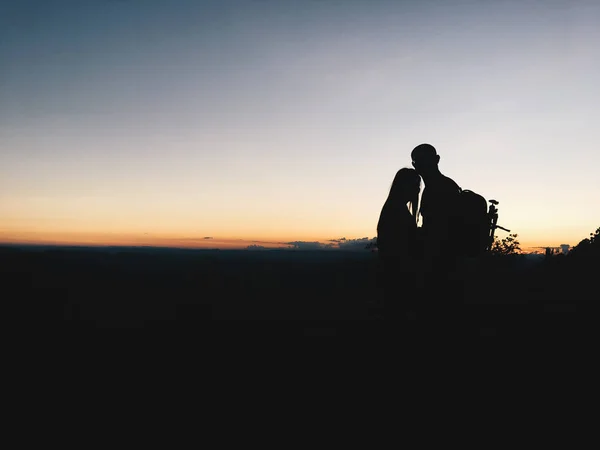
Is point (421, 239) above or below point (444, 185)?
below

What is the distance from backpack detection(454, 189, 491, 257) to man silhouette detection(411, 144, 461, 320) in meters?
0.08

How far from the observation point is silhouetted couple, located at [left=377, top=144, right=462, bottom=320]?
211 inches

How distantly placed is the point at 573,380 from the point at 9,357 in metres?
7.94

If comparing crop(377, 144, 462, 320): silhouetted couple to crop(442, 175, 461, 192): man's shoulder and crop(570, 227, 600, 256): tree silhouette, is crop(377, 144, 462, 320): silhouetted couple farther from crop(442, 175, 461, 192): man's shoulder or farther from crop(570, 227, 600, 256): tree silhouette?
crop(570, 227, 600, 256): tree silhouette

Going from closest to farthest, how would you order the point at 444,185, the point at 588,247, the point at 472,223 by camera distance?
the point at 472,223 → the point at 444,185 → the point at 588,247

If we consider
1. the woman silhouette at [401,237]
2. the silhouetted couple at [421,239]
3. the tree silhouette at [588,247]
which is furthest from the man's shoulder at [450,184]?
the tree silhouette at [588,247]

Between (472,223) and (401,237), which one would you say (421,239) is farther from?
(472,223)

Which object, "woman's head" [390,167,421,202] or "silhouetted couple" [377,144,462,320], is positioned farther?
"woman's head" [390,167,421,202]

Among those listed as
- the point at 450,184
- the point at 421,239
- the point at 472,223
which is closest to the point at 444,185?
the point at 450,184

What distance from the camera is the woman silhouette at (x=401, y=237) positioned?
5492 mm

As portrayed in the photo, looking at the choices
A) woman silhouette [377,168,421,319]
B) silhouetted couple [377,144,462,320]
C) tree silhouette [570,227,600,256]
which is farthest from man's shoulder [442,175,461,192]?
tree silhouette [570,227,600,256]

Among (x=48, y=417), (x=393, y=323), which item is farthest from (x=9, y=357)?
(x=393, y=323)

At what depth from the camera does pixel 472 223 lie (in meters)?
5.25

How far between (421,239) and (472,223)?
0.64 metres
